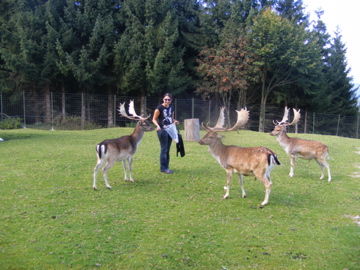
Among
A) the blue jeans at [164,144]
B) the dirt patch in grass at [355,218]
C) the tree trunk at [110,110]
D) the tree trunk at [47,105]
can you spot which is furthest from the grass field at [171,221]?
the tree trunk at [110,110]

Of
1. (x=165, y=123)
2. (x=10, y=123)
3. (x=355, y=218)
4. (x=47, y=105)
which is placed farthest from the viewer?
(x=47, y=105)

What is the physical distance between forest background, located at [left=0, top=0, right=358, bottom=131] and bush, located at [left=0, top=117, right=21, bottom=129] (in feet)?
8.47

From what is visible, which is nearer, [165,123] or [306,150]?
[165,123]

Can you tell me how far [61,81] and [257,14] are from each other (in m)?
17.3

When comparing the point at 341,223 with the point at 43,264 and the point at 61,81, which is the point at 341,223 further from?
the point at 61,81

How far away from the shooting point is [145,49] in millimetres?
28734

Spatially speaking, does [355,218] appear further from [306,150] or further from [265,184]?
[306,150]

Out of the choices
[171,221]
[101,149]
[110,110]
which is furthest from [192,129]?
[110,110]

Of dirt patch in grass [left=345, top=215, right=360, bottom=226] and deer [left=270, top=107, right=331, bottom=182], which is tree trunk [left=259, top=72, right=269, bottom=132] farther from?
dirt patch in grass [left=345, top=215, right=360, bottom=226]

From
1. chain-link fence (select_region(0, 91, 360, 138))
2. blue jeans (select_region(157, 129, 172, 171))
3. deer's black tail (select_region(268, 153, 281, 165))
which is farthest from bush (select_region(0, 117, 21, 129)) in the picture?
deer's black tail (select_region(268, 153, 281, 165))

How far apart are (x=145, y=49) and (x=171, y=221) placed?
78.0 ft

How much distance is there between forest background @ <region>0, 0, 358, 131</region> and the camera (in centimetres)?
2792

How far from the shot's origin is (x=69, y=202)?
25.0ft

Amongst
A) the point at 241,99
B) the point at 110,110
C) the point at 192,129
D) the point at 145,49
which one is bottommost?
the point at 192,129
